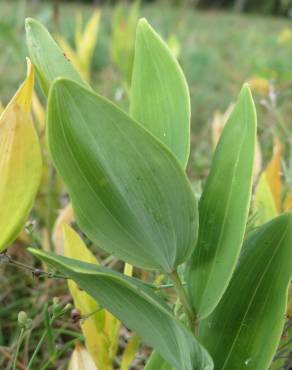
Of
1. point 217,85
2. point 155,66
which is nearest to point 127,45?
point 155,66

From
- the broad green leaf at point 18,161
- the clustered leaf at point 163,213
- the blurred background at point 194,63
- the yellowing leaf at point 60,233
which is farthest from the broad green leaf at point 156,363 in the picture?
the blurred background at point 194,63

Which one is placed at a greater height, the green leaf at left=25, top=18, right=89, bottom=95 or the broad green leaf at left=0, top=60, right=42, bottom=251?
the green leaf at left=25, top=18, right=89, bottom=95

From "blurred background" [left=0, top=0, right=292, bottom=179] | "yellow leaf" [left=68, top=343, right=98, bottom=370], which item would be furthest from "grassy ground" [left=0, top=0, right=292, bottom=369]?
"yellow leaf" [left=68, top=343, right=98, bottom=370]

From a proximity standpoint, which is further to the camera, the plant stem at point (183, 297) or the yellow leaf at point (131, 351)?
the yellow leaf at point (131, 351)

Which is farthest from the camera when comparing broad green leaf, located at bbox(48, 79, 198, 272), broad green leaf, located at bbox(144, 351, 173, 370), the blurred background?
the blurred background

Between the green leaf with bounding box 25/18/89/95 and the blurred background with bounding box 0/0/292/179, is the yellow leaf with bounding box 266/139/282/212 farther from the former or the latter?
the green leaf with bounding box 25/18/89/95

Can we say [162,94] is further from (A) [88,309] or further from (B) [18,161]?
(A) [88,309]

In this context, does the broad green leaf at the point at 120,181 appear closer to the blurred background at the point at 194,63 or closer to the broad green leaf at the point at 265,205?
the broad green leaf at the point at 265,205
